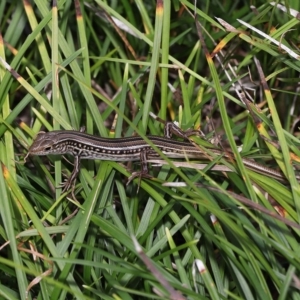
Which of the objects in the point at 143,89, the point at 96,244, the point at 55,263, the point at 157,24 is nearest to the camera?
the point at 55,263

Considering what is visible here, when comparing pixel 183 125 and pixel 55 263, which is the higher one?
pixel 183 125

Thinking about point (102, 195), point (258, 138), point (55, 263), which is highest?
point (258, 138)

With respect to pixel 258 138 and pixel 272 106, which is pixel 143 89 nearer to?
pixel 258 138

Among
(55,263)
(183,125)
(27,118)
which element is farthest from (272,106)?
(27,118)

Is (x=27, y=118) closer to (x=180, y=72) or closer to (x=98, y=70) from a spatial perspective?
(x=98, y=70)

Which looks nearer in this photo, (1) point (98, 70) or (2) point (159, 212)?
(2) point (159, 212)

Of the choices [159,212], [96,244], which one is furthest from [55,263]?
[159,212]

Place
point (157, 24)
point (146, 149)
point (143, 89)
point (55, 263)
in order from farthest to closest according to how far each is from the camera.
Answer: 1. point (143, 89)
2. point (146, 149)
3. point (157, 24)
4. point (55, 263)
